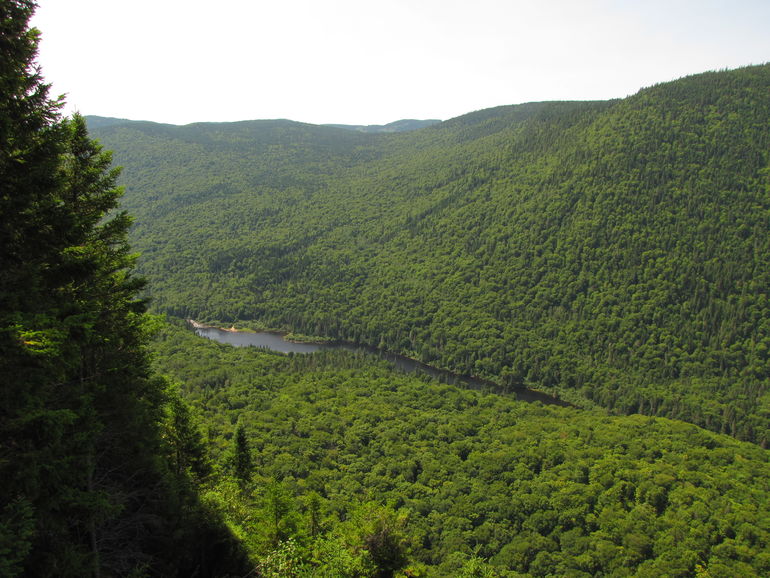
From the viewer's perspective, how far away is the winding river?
117875mm

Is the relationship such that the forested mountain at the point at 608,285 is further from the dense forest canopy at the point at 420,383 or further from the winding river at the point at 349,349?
the winding river at the point at 349,349

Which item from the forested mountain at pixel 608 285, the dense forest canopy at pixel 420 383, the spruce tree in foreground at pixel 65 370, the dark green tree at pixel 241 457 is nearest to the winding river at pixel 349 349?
the forested mountain at pixel 608 285

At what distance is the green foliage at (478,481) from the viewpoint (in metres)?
41.1

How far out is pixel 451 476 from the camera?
65.9 metres

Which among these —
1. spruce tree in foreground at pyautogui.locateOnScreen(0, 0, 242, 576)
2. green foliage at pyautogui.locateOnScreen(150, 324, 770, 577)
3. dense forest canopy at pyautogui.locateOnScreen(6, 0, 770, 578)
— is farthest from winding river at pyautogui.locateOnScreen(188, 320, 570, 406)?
spruce tree in foreground at pyautogui.locateOnScreen(0, 0, 242, 576)

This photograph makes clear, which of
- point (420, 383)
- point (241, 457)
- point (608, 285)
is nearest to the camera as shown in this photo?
point (241, 457)

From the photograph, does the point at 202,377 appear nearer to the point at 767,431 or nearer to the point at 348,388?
the point at 348,388

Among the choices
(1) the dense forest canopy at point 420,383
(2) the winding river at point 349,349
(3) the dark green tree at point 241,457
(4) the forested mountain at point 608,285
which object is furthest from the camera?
(4) the forested mountain at point 608,285

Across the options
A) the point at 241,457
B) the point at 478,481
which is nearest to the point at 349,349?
the point at 478,481

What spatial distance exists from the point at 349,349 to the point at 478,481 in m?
85.6

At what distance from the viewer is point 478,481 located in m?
64.8

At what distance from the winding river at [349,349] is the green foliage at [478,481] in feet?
70.9

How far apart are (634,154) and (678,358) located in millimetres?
99592

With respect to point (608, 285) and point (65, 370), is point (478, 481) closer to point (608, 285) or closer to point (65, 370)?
point (65, 370)
